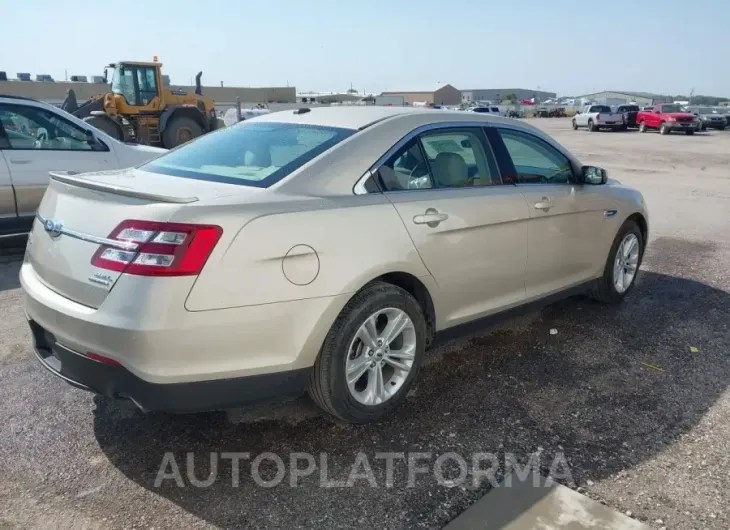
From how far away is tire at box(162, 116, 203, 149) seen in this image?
18359mm

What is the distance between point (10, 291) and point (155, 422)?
3134 millimetres

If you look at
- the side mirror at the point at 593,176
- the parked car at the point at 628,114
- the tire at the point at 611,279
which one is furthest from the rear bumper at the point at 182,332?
the parked car at the point at 628,114

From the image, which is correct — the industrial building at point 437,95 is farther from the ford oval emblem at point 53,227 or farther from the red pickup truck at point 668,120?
the ford oval emblem at point 53,227

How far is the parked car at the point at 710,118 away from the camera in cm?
3831

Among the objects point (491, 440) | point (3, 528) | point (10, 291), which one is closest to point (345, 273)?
point (491, 440)

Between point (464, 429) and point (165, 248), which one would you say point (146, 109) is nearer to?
point (165, 248)

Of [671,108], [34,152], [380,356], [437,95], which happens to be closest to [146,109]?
[34,152]

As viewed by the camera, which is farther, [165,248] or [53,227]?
[53,227]

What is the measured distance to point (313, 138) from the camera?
136 inches

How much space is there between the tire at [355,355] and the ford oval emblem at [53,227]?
1.41 meters

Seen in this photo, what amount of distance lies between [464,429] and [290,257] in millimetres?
1357

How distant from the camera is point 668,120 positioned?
111 ft

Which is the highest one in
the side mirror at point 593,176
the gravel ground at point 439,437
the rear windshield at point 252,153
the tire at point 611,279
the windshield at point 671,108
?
the rear windshield at point 252,153

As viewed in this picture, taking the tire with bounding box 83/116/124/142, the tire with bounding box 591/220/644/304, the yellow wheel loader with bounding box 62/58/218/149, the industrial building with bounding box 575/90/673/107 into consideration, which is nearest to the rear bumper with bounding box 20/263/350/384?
the tire with bounding box 591/220/644/304
